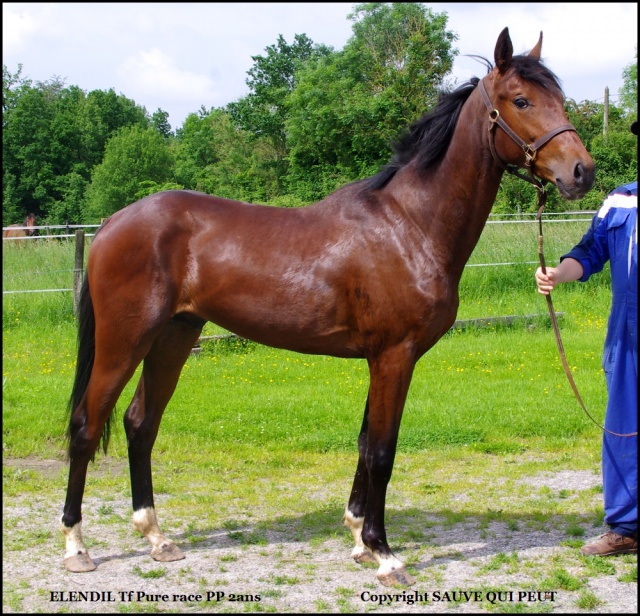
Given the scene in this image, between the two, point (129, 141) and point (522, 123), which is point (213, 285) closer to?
point (522, 123)

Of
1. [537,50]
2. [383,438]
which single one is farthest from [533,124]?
[383,438]

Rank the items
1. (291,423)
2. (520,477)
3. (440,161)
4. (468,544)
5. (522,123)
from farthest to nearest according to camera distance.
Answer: (291,423)
(520,477)
(468,544)
(440,161)
(522,123)

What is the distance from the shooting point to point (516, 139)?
3.63m

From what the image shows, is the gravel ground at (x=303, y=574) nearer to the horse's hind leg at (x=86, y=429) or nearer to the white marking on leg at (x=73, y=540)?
the white marking on leg at (x=73, y=540)

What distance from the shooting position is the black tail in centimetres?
441

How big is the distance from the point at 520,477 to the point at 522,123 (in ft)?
10.4

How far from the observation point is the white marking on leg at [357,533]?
4.14 m

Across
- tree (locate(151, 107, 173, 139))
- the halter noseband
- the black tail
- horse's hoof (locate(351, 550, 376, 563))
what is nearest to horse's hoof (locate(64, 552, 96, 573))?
the black tail

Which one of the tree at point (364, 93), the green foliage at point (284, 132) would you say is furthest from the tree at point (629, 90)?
the tree at point (364, 93)

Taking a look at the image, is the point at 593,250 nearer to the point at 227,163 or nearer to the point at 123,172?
the point at 227,163

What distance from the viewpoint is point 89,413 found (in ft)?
13.7

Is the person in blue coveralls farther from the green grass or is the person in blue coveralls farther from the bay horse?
the bay horse

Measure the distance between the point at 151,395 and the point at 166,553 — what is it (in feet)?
3.29

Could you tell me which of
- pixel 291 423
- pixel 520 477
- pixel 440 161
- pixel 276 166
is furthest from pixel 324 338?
pixel 276 166
